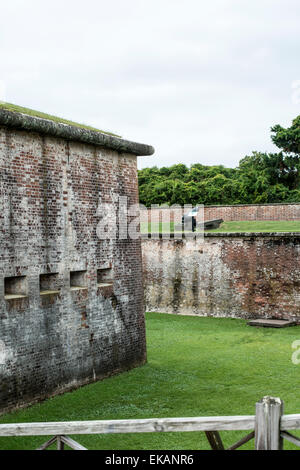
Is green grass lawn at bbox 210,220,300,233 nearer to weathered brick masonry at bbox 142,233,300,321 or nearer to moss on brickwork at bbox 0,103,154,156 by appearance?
weathered brick masonry at bbox 142,233,300,321

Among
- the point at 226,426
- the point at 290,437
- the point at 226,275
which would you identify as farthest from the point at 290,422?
the point at 226,275

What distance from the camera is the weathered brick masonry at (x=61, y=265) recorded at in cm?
845

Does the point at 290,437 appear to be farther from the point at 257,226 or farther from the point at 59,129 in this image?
the point at 257,226

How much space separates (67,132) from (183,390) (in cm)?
486

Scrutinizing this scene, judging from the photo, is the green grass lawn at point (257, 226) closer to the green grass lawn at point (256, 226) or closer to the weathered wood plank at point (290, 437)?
the green grass lawn at point (256, 226)

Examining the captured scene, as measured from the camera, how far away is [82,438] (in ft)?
23.5

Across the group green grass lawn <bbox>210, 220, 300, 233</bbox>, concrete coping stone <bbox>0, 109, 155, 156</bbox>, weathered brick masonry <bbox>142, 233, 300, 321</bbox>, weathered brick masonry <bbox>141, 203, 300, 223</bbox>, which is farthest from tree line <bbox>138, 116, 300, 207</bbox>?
concrete coping stone <bbox>0, 109, 155, 156</bbox>

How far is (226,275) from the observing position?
57.7 feet

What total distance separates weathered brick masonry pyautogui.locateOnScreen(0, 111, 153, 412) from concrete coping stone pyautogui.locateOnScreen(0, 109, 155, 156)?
0.02m

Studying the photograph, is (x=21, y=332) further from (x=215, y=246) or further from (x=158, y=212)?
(x=158, y=212)

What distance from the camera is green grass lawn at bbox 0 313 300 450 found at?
7188 mm

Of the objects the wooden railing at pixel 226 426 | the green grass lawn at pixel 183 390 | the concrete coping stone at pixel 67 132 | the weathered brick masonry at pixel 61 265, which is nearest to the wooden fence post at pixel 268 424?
the wooden railing at pixel 226 426

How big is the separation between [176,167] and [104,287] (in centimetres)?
4219

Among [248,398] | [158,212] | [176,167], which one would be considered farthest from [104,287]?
[176,167]
